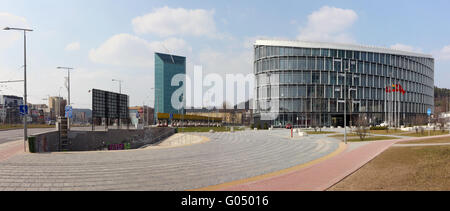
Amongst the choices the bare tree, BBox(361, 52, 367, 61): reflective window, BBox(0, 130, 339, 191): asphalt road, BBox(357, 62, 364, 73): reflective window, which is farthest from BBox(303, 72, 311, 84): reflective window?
BBox(0, 130, 339, 191): asphalt road

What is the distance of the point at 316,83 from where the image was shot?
67.4m

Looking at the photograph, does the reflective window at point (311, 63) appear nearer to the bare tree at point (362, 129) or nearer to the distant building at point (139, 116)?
the bare tree at point (362, 129)

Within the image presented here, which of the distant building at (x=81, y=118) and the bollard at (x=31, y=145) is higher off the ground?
the bollard at (x=31, y=145)

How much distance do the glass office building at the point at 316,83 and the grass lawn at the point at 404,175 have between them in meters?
53.0

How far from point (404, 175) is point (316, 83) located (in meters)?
61.7

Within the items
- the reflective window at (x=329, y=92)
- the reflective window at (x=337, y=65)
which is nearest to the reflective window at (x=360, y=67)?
the reflective window at (x=337, y=65)

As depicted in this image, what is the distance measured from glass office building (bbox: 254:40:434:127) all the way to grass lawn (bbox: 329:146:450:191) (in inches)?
2086

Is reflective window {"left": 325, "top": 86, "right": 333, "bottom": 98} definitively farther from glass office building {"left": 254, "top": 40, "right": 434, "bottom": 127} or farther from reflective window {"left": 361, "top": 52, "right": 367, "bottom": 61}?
reflective window {"left": 361, "top": 52, "right": 367, "bottom": 61}

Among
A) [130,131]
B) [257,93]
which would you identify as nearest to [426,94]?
[257,93]

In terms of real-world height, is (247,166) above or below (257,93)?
below

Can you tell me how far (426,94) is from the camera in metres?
92.6

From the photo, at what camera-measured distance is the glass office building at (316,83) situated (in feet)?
220
